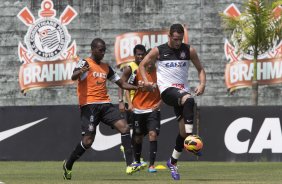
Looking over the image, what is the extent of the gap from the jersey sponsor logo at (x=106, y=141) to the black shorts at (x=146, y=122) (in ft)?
16.5

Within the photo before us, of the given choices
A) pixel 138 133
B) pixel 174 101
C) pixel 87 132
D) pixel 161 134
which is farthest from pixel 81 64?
pixel 161 134

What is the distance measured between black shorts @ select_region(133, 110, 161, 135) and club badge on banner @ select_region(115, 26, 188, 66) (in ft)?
64.5

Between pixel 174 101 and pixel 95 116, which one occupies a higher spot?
pixel 174 101

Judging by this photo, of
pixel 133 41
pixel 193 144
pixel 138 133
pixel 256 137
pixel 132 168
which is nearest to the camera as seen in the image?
pixel 193 144

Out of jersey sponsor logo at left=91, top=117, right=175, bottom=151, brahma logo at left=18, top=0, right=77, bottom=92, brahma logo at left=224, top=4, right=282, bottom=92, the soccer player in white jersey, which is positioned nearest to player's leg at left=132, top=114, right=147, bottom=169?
the soccer player in white jersey

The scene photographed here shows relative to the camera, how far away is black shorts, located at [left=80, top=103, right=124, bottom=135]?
15148mm

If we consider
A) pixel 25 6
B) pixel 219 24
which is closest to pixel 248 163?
pixel 219 24

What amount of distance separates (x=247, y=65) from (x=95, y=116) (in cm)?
2352

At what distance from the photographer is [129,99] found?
18781 mm

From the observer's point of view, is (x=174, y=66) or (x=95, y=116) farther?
(x=95, y=116)

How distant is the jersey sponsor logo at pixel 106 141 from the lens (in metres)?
23.3

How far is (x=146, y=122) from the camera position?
1816 centimetres

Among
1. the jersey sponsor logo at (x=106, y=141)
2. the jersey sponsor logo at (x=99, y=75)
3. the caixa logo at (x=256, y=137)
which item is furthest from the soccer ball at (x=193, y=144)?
the jersey sponsor logo at (x=106, y=141)

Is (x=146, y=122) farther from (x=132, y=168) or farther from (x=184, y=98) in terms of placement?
(x=184, y=98)
